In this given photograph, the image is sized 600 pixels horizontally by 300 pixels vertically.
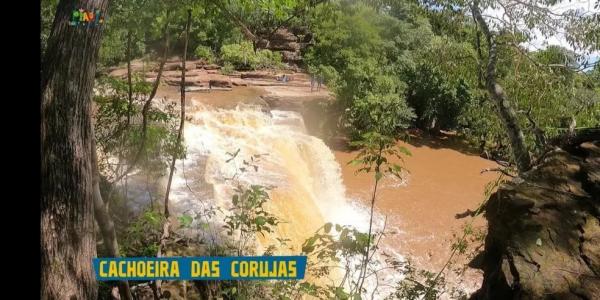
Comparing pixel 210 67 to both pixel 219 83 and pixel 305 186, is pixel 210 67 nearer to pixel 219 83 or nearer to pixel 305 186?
pixel 219 83

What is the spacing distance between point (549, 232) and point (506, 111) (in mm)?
1997

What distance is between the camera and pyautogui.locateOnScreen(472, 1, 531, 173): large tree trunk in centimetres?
397

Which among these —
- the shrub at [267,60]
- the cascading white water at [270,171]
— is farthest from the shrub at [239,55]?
the cascading white water at [270,171]

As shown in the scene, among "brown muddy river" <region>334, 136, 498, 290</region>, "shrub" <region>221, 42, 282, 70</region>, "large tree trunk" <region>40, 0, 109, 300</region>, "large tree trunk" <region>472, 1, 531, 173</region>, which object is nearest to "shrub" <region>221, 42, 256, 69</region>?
"shrub" <region>221, 42, 282, 70</region>

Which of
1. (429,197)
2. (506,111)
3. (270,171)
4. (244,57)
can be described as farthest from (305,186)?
(244,57)

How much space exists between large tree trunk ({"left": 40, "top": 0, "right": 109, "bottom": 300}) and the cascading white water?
12.4 feet

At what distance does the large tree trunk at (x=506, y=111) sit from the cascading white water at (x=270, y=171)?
3044 mm

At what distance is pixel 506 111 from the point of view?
410 cm

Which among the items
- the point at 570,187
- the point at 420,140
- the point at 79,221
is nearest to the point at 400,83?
the point at 420,140

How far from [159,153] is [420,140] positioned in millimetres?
15001

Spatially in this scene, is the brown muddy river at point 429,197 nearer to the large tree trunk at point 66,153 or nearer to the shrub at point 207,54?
the large tree trunk at point 66,153

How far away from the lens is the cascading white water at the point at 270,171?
775cm

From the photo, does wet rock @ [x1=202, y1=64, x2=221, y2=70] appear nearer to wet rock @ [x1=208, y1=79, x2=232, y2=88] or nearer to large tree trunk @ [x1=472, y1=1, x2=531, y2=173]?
wet rock @ [x1=208, y1=79, x2=232, y2=88]

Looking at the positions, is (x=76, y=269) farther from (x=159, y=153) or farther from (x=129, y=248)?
(x=159, y=153)
